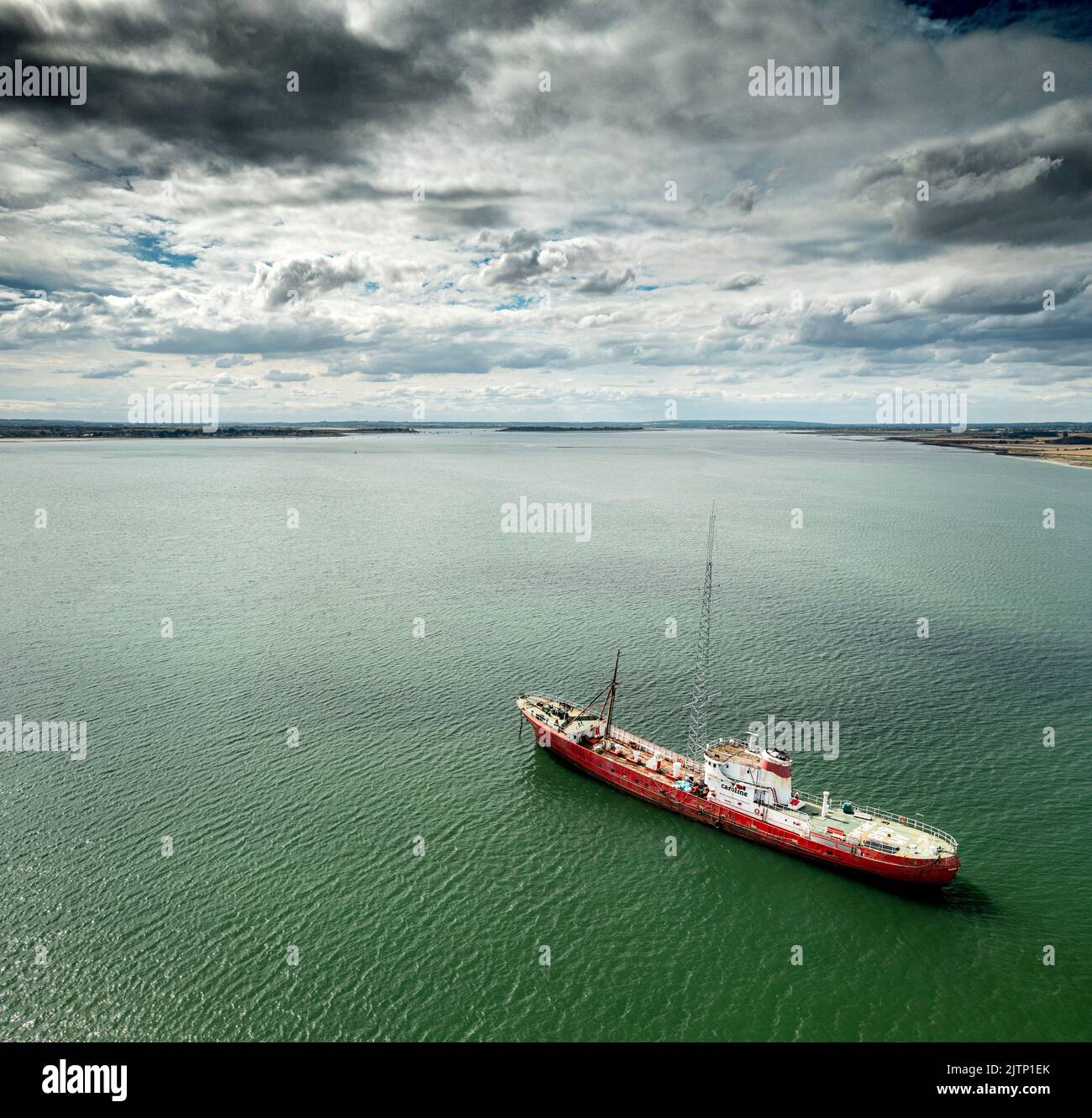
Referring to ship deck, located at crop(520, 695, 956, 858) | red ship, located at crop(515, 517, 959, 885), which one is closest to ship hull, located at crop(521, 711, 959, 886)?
red ship, located at crop(515, 517, 959, 885)

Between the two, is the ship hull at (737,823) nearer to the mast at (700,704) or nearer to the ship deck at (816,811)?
the ship deck at (816,811)

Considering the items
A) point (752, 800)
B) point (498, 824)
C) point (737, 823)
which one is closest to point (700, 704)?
point (752, 800)

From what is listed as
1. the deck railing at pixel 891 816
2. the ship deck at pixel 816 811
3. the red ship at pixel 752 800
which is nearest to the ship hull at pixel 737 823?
the red ship at pixel 752 800

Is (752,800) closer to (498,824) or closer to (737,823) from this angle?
(737,823)

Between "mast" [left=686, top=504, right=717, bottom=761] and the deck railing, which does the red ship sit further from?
"mast" [left=686, top=504, right=717, bottom=761]

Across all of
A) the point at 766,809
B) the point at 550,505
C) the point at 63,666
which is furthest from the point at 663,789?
the point at 550,505
